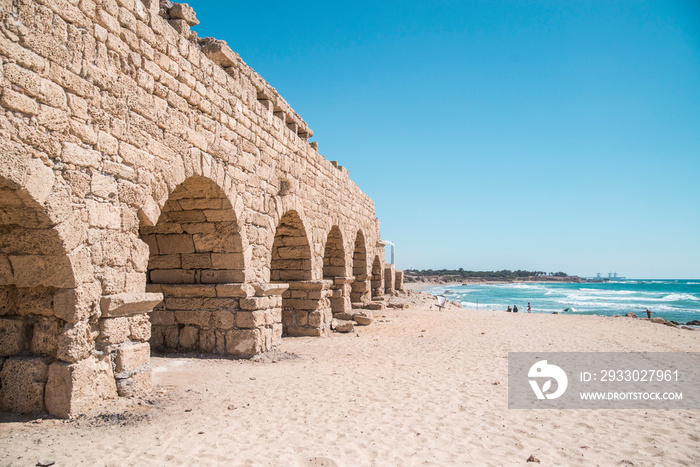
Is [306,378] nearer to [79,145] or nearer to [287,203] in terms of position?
[287,203]

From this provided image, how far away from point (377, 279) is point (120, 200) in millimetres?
17012

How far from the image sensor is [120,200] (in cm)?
444

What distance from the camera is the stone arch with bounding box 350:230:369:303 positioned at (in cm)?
1606

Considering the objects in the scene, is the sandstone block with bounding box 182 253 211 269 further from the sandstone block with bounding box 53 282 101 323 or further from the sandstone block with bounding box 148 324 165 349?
the sandstone block with bounding box 53 282 101 323

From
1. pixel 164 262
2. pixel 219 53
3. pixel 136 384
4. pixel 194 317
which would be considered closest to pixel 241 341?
pixel 194 317

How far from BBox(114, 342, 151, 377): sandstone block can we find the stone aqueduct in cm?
2

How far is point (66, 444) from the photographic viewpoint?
3471mm

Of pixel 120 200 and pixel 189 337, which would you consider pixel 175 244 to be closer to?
pixel 189 337

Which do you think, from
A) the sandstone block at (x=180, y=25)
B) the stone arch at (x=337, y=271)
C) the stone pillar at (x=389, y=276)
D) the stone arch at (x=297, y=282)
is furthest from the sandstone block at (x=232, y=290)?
the stone pillar at (x=389, y=276)

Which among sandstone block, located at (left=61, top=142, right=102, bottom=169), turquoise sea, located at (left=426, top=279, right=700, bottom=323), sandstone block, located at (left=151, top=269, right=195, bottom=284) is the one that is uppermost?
sandstone block, located at (left=61, top=142, right=102, bottom=169)

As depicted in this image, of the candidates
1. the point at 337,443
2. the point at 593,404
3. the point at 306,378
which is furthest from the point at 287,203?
the point at 593,404

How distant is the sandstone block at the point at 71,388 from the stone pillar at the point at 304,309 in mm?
6092

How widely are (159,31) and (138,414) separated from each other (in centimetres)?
402

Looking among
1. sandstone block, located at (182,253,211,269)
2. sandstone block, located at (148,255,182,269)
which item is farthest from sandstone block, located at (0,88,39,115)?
sandstone block, located at (148,255,182,269)
